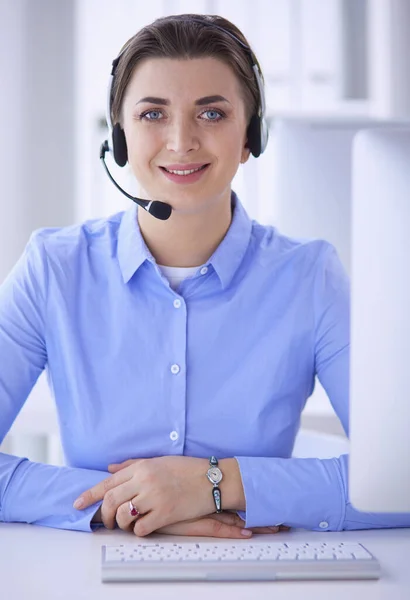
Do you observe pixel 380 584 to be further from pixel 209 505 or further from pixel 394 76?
pixel 394 76

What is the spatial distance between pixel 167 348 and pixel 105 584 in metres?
0.56

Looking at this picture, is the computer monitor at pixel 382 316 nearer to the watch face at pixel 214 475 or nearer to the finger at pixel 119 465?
the watch face at pixel 214 475

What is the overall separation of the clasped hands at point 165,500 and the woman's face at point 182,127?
0.45 meters

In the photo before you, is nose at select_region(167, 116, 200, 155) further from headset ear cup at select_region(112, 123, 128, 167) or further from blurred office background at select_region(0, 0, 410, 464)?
blurred office background at select_region(0, 0, 410, 464)

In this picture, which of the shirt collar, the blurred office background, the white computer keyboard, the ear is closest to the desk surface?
the white computer keyboard

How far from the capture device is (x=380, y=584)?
0.98m

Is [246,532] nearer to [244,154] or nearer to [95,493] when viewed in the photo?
[95,493]

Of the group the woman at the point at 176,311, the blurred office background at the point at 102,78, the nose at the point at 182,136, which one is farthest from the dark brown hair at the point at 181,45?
the blurred office background at the point at 102,78

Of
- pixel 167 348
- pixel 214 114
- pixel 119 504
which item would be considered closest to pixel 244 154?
pixel 214 114

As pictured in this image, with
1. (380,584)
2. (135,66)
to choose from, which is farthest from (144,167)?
(380,584)

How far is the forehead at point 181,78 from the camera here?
1.43 meters

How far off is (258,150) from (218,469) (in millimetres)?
592

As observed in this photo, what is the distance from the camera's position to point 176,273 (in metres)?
1.53

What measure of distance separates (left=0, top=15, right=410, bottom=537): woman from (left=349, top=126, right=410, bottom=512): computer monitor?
1.54ft
